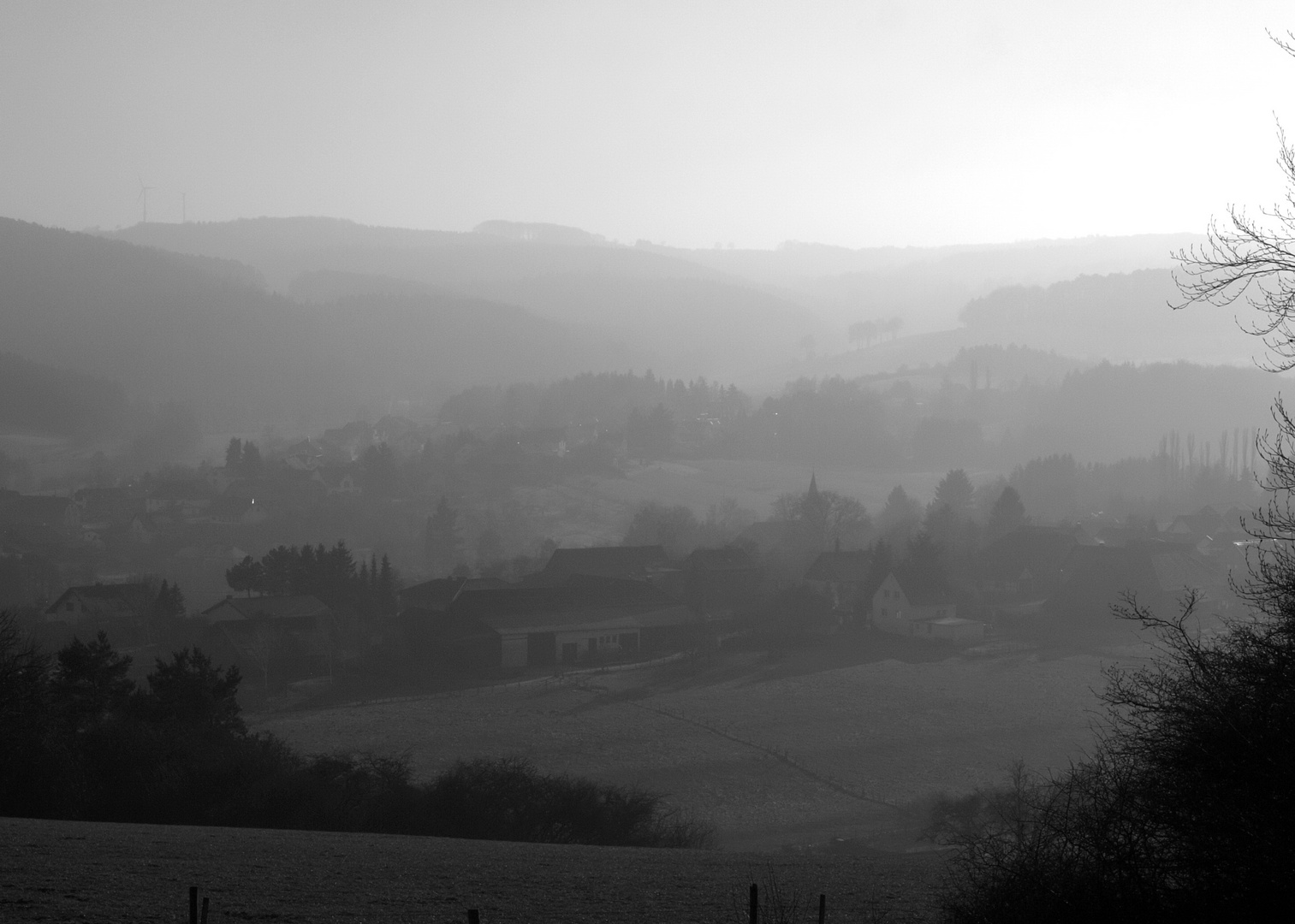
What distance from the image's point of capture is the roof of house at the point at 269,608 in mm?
38494

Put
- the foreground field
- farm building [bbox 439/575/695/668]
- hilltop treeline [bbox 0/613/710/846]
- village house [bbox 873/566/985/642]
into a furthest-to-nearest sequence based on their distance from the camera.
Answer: village house [bbox 873/566/985/642] < farm building [bbox 439/575/695/668] < the foreground field < hilltop treeline [bbox 0/613/710/846]

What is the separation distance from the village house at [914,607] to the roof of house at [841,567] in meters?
2.62

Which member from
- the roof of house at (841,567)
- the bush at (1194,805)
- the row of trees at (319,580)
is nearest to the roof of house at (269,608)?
the row of trees at (319,580)

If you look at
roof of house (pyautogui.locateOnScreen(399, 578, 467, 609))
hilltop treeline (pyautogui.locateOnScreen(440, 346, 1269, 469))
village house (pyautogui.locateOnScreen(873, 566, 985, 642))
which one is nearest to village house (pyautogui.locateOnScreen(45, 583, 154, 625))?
roof of house (pyautogui.locateOnScreen(399, 578, 467, 609))

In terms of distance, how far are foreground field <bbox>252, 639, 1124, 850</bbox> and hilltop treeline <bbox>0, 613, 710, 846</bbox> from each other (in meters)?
2.24

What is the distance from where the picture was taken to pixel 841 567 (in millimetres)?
46000

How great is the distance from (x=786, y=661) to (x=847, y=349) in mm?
120494

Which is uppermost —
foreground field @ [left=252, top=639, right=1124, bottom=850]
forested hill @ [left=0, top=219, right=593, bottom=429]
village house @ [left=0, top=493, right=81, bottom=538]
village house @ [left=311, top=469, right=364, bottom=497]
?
forested hill @ [left=0, top=219, right=593, bottom=429]

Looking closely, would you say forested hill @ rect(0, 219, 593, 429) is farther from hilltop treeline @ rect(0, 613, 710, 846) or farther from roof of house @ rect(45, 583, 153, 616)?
hilltop treeline @ rect(0, 613, 710, 846)

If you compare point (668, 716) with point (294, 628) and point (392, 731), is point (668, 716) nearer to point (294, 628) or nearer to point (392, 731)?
point (392, 731)

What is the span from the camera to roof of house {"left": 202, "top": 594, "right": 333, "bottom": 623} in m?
38.5

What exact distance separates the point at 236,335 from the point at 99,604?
298ft

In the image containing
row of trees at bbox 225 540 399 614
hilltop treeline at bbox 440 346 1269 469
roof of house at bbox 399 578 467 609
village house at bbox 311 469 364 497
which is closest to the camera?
roof of house at bbox 399 578 467 609

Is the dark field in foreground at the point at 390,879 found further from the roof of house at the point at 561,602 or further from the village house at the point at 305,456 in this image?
the village house at the point at 305,456
